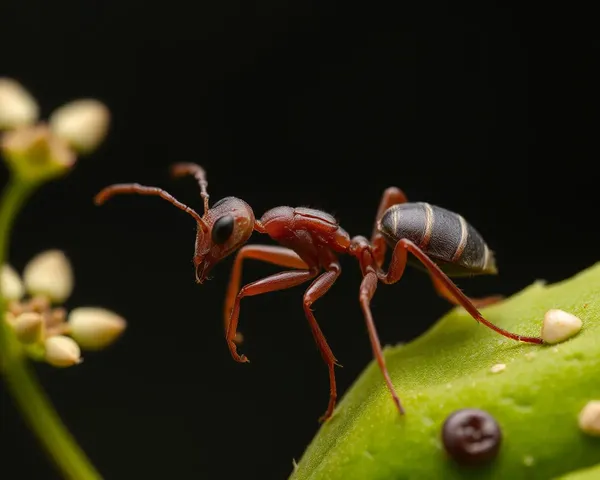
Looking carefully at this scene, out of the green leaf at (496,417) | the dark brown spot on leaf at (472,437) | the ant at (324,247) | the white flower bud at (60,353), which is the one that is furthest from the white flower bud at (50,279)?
the dark brown spot on leaf at (472,437)

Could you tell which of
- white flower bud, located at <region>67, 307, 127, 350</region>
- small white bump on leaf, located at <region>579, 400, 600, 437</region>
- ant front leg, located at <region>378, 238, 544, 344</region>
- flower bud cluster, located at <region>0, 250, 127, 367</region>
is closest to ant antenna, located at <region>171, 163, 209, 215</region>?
ant front leg, located at <region>378, 238, 544, 344</region>

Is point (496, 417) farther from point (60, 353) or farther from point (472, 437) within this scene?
point (60, 353)

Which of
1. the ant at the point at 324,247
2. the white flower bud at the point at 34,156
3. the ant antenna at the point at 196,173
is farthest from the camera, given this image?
the ant antenna at the point at 196,173

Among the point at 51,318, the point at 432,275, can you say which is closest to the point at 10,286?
the point at 51,318

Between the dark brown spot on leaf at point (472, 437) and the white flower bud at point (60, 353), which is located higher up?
the white flower bud at point (60, 353)

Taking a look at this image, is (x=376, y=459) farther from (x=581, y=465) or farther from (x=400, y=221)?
(x=400, y=221)

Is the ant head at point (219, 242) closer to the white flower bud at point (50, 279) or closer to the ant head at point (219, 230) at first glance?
the ant head at point (219, 230)
